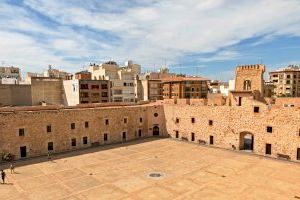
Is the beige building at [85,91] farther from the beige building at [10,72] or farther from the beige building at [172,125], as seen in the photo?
the beige building at [10,72]

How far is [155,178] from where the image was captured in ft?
93.8

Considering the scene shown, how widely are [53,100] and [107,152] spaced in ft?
124

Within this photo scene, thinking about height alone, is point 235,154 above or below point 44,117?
below

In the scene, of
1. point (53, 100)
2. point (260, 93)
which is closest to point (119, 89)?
point (53, 100)

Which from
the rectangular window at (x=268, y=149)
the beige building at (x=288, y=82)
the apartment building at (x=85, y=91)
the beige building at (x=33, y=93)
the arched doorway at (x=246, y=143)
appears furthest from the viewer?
the beige building at (x=288, y=82)

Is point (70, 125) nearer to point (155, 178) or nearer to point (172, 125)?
point (155, 178)

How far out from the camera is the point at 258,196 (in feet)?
78.2

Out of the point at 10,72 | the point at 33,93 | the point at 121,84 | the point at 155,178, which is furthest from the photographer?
the point at 10,72

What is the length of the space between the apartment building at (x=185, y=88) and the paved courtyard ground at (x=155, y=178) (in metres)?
40.5

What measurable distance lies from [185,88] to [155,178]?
174 ft

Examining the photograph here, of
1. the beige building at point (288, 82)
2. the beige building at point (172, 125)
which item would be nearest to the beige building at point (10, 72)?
the beige building at point (172, 125)

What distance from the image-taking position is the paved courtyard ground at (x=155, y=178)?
24.4m

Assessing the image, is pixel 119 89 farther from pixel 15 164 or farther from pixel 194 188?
pixel 194 188

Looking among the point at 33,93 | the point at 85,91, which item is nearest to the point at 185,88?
the point at 85,91
